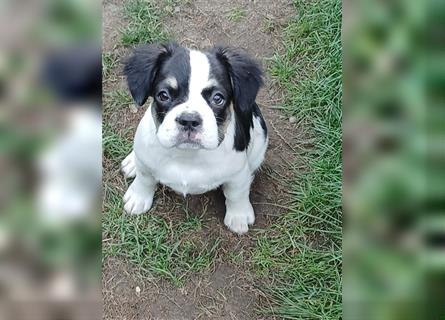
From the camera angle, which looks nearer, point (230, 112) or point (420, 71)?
point (420, 71)

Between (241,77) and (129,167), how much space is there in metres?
1.05

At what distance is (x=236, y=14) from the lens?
4.14 m

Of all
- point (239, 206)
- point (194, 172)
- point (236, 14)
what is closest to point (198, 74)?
point (194, 172)

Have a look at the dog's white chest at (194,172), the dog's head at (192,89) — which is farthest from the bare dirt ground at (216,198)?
the dog's head at (192,89)

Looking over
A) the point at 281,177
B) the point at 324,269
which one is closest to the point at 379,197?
the point at 324,269

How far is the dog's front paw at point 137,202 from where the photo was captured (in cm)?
344

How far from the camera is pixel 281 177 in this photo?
12.0ft

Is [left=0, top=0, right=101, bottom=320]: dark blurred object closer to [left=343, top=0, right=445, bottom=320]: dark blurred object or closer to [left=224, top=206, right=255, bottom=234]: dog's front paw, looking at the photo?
[left=343, top=0, right=445, bottom=320]: dark blurred object

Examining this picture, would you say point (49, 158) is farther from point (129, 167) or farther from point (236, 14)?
point (236, 14)

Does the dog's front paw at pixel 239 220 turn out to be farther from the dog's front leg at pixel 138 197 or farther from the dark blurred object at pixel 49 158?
the dark blurred object at pixel 49 158

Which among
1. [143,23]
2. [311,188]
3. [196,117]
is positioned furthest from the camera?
[143,23]

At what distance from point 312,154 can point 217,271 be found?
0.87 metres

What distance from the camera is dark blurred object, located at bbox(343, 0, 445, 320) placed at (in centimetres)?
86

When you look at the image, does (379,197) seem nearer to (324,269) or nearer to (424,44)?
(424,44)
